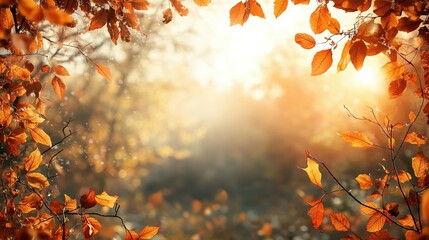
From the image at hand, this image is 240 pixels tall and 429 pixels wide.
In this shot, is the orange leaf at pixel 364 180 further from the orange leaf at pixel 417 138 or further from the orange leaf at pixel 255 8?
the orange leaf at pixel 255 8

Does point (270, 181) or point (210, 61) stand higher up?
point (210, 61)

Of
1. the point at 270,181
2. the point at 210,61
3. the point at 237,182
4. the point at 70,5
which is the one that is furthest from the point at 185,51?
the point at 237,182

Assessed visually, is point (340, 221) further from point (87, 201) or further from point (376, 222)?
point (87, 201)

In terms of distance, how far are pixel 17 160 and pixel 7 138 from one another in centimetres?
69

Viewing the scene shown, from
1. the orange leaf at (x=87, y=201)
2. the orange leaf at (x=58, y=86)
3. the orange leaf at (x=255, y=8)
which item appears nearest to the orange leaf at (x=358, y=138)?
the orange leaf at (x=255, y=8)

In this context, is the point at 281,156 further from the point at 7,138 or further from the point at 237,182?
the point at 7,138

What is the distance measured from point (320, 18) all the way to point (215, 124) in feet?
57.5

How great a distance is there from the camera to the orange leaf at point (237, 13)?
1.09 metres

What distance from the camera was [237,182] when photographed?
1470cm

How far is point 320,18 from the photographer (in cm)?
106

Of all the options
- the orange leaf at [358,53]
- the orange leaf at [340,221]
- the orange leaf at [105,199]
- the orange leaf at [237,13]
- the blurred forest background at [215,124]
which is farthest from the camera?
the blurred forest background at [215,124]

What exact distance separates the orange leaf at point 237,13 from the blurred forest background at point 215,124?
29 cm

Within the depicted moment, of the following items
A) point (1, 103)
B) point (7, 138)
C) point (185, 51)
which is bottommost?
point (185, 51)

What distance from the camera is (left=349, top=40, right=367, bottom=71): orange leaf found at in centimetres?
99
